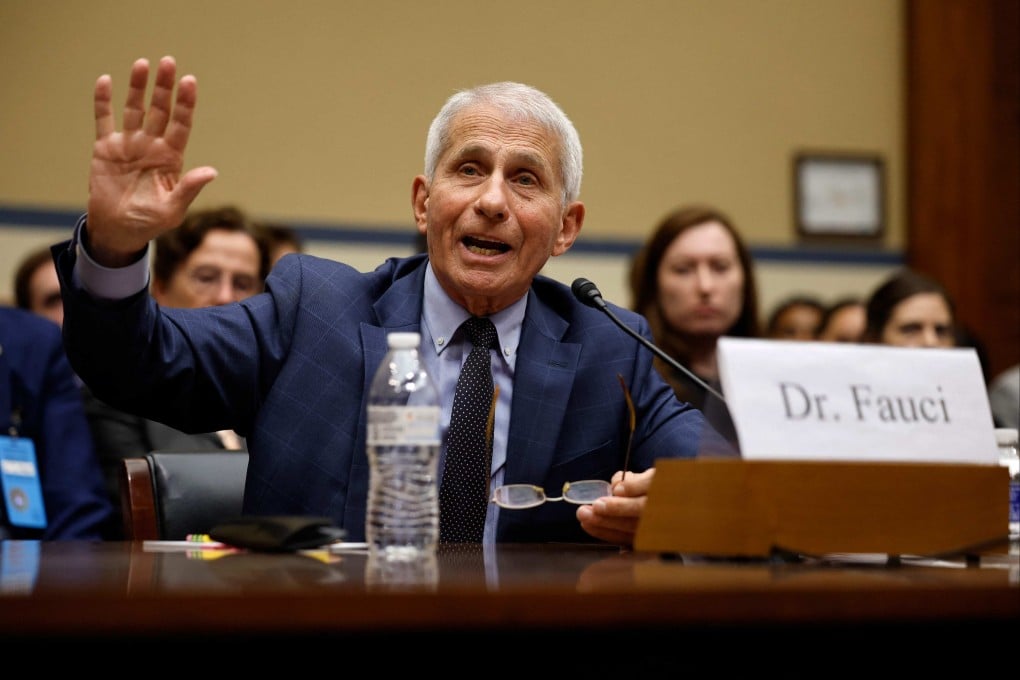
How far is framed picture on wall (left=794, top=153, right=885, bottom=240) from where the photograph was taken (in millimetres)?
6035

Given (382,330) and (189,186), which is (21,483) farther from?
(189,186)

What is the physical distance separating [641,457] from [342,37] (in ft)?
12.5

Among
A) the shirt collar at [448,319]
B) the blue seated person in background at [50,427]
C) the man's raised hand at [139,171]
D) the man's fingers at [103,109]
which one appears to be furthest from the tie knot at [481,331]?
the blue seated person in background at [50,427]

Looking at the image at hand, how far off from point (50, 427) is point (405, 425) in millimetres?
2013

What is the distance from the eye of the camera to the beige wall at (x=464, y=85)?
5125 millimetres

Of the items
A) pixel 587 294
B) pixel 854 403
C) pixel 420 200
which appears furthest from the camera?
pixel 420 200

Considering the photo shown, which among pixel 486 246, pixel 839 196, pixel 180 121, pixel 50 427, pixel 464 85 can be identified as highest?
pixel 464 85

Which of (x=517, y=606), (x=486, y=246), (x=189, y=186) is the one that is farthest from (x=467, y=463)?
(x=517, y=606)

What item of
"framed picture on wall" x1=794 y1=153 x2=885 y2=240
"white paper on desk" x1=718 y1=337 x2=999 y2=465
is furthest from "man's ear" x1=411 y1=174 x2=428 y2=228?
"framed picture on wall" x1=794 y1=153 x2=885 y2=240

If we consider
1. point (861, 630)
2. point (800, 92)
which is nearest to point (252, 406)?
point (861, 630)

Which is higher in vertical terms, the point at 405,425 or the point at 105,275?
the point at 105,275

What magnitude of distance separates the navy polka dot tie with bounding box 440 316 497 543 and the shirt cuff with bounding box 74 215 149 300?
56cm

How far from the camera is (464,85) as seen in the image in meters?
5.57

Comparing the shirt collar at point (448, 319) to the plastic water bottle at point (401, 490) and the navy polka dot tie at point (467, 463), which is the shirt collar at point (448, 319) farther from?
the plastic water bottle at point (401, 490)
